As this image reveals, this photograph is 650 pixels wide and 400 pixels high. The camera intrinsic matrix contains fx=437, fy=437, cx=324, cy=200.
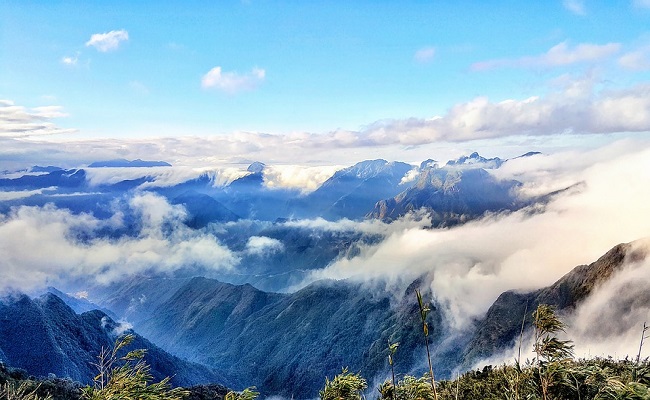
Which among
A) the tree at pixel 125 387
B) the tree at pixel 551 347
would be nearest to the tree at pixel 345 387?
the tree at pixel 125 387

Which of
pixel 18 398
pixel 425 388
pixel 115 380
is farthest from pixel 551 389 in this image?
pixel 18 398

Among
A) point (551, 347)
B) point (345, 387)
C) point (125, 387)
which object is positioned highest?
point (551, 347)

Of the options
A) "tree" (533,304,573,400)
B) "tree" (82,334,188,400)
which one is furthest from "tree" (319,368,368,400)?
"tree" (533,304,573,400)

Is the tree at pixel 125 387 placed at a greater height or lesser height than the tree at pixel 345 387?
greater

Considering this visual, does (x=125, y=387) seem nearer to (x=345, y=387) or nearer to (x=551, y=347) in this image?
(x=345, y=387)

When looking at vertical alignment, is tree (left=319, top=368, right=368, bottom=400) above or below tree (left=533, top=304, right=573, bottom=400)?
below

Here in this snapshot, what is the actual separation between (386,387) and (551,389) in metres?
19.2

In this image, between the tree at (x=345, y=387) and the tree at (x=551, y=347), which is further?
the tree at (x=345, y=387)

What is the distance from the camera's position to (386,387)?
47156 mm

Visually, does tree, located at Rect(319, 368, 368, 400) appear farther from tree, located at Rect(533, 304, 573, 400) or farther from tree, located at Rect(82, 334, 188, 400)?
tree, located at Rect(533, 304, 573, 400)

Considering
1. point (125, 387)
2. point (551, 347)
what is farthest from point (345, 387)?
point (125, 387)

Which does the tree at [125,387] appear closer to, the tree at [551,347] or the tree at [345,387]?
the tree at [345,387]

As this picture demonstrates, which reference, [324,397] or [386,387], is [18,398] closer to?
[324,397]

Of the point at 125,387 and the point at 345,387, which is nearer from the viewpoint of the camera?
the point at 125,387
